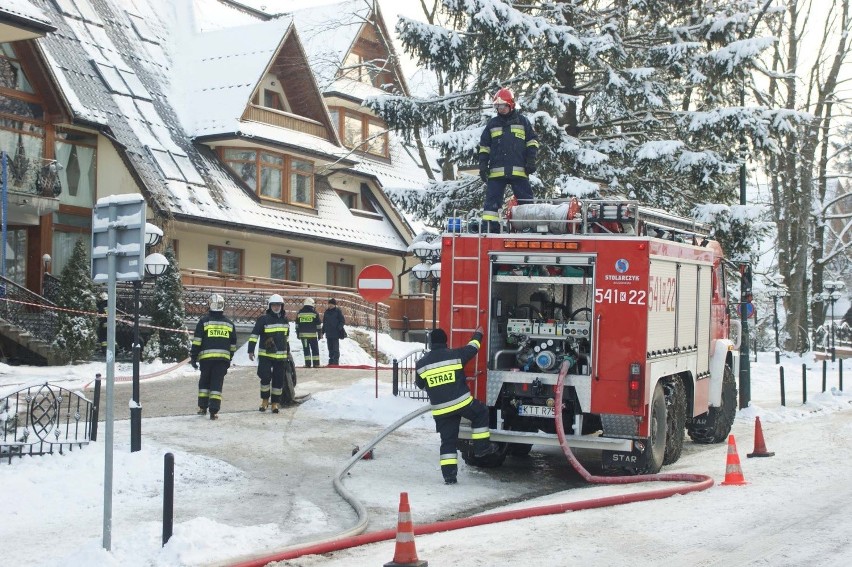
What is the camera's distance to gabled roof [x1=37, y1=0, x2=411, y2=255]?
2883cm

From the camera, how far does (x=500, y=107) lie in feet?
46.2

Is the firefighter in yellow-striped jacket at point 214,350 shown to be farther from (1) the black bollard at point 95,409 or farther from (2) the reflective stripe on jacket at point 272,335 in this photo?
(1) the black bollard at point 95,409

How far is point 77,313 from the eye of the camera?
23203 mm

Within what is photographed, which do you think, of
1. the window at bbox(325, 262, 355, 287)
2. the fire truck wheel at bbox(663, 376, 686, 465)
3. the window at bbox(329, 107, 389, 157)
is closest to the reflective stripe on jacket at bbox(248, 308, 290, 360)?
the fire truck wheel at bbox(663, 376, 686, 465)

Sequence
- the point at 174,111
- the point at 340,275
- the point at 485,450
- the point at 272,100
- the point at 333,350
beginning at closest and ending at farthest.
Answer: the point at 485,450, the point at 333,350, the point at 174,111, the point at 272,100, the point at 340,275

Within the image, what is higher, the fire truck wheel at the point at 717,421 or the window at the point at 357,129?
the window at the point at 357,129

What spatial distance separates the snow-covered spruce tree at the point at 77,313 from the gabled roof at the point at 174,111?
4.23 meters

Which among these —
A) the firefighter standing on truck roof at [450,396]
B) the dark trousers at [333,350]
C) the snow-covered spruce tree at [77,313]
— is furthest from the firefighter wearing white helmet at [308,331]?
the firefighter standing on truck roof at [450,396]

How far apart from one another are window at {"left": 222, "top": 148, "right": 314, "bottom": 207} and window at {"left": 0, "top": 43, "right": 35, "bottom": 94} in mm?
7736

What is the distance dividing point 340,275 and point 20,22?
17.5 m

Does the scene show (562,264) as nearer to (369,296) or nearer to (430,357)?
(430,357)

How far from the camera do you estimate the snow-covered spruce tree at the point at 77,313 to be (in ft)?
74.0

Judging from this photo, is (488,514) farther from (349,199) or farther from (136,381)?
(349,199)

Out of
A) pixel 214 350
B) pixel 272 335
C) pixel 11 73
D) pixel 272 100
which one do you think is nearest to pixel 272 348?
pixel 272 335
